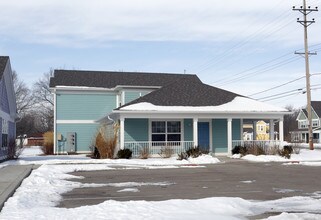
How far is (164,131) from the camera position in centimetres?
2936

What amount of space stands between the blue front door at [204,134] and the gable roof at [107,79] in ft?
29.3

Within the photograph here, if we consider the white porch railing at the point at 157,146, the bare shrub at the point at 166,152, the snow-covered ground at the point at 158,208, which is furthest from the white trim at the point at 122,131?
the snow-covered ground at the point at 158,208

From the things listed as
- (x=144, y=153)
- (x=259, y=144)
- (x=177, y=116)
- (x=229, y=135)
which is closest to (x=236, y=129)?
(x=259, y=144)

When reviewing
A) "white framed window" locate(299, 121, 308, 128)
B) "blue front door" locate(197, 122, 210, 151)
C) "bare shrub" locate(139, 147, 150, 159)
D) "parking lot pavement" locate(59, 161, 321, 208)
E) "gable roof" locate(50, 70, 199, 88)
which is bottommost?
"parking lot pavement" locate(59, 161, 321, 208)

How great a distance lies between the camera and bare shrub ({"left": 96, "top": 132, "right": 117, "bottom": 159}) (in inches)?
1062

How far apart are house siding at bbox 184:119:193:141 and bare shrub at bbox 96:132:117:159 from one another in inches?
209

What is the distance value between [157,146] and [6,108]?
10.1 meters

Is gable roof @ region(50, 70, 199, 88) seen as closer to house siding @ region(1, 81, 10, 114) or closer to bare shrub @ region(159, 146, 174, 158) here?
house siding @ region(1, 81, 10, 114)

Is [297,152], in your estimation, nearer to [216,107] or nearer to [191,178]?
[216,107]

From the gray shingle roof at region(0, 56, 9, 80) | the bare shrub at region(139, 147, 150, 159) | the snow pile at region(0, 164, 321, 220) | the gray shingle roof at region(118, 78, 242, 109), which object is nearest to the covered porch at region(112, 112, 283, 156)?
the bare shrub at region(139, 147, 150, 159)

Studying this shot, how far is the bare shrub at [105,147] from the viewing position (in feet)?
88.5

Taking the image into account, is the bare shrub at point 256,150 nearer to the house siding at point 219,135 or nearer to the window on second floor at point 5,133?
the house siding at point 219,135

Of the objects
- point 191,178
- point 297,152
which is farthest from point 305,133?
point 191,178

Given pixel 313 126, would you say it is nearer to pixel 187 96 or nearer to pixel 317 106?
pixel 317 106
